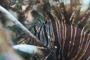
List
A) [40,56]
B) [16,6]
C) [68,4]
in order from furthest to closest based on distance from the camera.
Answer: [16,6]
[68,4]
[40,56]

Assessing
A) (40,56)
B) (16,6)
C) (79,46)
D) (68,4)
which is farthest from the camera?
(16,6)

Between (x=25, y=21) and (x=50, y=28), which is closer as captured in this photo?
(x=50, y=28)

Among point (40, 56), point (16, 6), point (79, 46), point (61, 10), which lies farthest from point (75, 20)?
point (16, 6)

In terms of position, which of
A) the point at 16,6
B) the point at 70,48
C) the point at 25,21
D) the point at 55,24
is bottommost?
the point at 70,48

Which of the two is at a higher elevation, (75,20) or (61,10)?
(61,10)

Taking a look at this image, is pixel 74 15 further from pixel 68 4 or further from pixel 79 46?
pixel 79 46

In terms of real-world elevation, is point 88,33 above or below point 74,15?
below

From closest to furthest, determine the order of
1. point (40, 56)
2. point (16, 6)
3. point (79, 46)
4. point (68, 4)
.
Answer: point (40, 56) → point (79, 46) → point (68, 4) → point (16, 6)

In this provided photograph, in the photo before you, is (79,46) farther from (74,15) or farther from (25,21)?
(25,21)

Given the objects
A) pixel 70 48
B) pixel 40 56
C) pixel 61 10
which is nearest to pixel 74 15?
pixel 61 10
